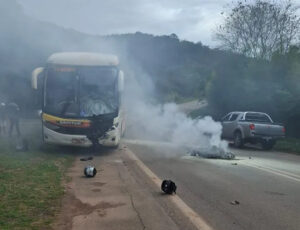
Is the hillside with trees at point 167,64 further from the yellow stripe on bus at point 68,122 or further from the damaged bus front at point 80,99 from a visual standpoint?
the yellow stripe on bus at point 68,122

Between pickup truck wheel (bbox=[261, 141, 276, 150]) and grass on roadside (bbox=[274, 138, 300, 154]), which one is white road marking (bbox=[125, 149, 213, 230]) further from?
grass on roadside (bbox=[274, 138, 300, 154])

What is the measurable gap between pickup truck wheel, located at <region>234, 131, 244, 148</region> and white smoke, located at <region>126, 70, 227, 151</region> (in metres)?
2.51

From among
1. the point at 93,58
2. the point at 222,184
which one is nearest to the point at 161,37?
the point at 93,58

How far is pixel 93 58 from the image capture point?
48.2ft

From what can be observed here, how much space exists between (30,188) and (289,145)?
14407 millimetres

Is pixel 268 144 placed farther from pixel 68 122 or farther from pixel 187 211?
pixel 187 211

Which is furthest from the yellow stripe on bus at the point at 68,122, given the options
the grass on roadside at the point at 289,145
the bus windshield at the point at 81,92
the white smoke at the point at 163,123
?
the grass on roadside at the point at 289,145

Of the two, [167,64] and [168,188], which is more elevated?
[167,64]

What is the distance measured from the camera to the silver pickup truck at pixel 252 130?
18297 millimetres

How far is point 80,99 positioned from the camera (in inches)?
559

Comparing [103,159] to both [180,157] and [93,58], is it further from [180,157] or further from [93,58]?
[93,58]

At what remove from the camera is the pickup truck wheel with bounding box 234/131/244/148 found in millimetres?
19186

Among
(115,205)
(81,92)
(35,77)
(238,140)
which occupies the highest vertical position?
(35,77)

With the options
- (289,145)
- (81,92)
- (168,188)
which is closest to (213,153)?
(81,92)
